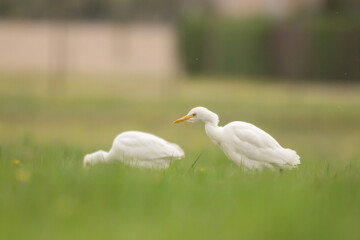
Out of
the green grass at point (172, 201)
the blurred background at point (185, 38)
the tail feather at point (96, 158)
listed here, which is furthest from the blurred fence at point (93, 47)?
the tail feather at point (96, 158)

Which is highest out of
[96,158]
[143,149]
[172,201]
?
[172,201]

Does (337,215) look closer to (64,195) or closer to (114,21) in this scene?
(64,195)

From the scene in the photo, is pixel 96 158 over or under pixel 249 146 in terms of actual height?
under

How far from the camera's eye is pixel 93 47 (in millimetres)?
27812

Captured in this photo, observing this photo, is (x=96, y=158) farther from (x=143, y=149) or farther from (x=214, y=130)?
(x=214, y=130)

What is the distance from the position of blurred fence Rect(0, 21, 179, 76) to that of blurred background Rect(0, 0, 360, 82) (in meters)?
0.04

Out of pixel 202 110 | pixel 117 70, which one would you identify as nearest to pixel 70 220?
pixel 202 110

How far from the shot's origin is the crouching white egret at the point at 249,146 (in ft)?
18.5

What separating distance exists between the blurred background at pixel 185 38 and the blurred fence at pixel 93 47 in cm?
4

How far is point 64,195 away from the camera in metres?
4.26

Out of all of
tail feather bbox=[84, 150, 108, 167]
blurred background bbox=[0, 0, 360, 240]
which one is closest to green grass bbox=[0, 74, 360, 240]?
blurred background bbox=[0, 0, 360, 240]

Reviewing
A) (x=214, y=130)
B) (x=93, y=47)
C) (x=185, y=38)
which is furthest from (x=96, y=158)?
(x=93, y=47)

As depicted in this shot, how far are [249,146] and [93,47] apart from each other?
22738 millimetres

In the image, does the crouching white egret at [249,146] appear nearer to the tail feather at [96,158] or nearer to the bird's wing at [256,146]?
the bird's wing at [256,146]
